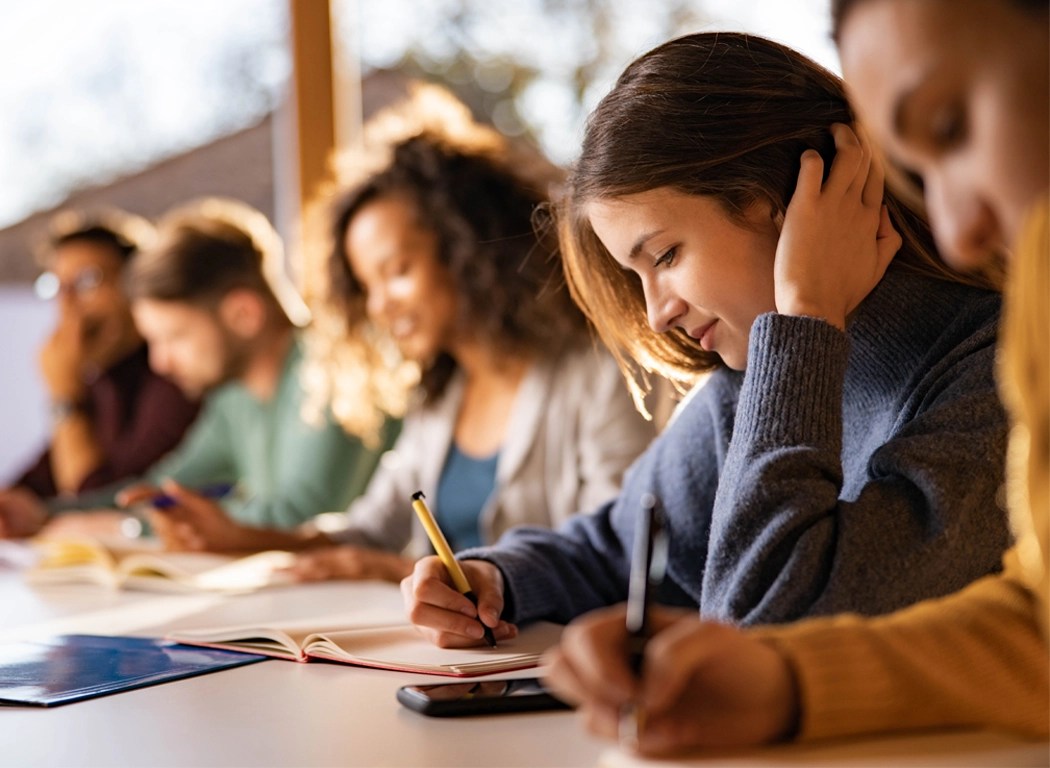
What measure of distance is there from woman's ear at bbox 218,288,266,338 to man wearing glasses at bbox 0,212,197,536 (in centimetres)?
43

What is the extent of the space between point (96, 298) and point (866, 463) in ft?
8.12

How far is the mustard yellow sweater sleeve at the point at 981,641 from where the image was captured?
59cm

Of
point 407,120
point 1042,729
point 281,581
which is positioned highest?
point 407,120

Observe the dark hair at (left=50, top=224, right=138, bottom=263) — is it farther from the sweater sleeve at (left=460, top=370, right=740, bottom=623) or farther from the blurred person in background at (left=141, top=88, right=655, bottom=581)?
the sweater sleeve at (left=460, top=370, right=740, bottom=623)

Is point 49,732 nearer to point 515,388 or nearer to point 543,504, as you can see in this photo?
point 543,504

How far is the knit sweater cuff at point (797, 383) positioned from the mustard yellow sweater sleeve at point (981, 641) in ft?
0.77

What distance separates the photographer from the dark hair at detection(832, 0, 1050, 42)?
0.57 metres

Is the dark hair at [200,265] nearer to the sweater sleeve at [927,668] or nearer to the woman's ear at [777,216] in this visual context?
the woman's ear at [777,216]

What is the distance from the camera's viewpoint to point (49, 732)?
0.87 meters

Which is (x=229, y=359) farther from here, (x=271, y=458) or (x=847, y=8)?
(x=847, y=8)

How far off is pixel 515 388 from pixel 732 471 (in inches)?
44.7

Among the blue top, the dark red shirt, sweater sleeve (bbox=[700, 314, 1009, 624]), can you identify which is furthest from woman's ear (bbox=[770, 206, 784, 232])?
the dark red shirt

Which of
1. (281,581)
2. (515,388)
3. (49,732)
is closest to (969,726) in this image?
(49,732)

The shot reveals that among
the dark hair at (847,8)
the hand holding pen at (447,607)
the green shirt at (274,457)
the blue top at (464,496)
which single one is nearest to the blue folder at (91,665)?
the hand holding pen at (447,607)
